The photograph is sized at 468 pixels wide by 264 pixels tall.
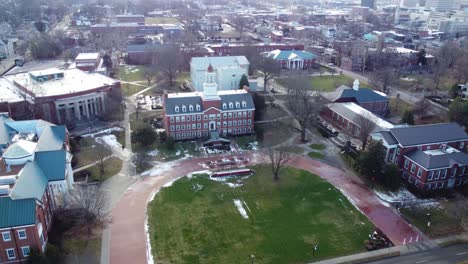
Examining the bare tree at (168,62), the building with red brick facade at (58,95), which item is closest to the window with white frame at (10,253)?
the building with red brick facade at (58,95)

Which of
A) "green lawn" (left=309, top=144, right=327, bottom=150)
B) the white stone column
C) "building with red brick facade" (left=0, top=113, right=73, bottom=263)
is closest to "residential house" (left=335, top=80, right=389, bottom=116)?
"green lawn" (left=309, top=144, right=327, bottom=150)

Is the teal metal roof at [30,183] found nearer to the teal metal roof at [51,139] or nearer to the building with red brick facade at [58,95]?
the teal metal roof at [51,139]

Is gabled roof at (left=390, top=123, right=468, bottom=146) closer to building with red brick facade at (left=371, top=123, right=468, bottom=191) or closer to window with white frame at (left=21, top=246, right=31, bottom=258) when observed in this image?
building with red brick facade at (left=371, top=123, right=468, bottom=191)

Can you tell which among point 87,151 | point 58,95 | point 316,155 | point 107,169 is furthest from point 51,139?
point 316,155

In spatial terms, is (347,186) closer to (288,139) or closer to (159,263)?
(288,139)

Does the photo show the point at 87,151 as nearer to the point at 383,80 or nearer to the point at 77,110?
the point at 77,110

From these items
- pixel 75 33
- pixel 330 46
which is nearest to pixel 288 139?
pixel 330 46
